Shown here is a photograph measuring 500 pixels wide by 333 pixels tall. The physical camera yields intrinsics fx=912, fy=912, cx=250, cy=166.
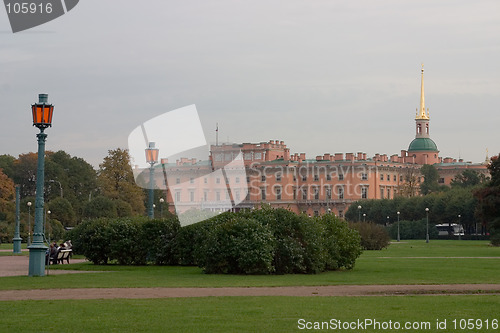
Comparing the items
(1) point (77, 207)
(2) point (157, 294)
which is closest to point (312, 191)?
(1) point (77, 207)

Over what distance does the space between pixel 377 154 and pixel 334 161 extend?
7.97 metres

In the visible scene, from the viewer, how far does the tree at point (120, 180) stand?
91438 mm

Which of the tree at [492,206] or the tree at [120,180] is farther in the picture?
the tree at [120,180]

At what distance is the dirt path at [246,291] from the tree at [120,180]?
68229mm

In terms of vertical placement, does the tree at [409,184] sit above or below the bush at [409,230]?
above

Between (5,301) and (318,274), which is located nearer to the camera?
(5,301)

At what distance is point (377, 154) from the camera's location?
162 metres

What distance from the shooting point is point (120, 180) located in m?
94.0

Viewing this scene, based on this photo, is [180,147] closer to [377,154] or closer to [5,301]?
[5,301]

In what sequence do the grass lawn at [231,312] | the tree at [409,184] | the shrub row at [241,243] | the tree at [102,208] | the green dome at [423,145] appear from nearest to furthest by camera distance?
the grass lawn at [231,312]
the shrub row at [241,243]
the tree at [102,208]
the tree at [409,184]
the green dome at [423,145]

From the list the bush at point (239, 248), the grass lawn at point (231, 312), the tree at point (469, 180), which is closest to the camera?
the grass lawn at point (231, 312)

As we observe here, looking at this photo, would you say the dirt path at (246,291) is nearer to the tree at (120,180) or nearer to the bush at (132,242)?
the bush at (132,242)

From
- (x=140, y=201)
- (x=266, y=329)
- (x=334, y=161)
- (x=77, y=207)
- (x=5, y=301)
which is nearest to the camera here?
(x=266, y=329)

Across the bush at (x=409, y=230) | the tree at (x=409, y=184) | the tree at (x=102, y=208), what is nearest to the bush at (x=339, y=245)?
the tree at (x=102, y=208)
